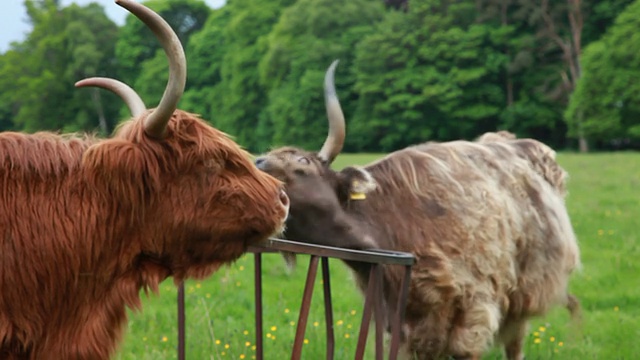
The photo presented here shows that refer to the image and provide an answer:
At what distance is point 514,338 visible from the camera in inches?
238

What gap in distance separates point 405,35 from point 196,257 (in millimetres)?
49832

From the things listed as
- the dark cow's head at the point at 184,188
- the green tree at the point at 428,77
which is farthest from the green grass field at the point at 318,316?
the green tree at the point at 428,77

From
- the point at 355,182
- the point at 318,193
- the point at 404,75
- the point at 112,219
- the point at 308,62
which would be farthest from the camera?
the point at 308,62

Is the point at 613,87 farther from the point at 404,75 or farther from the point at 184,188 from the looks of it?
the point at 184,188

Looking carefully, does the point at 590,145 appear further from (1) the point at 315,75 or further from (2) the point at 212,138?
(2) the point at 212,138

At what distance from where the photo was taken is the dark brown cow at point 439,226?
4832mm

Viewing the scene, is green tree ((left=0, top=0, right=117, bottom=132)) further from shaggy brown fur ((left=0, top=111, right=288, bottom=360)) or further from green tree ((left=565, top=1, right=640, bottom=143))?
shaggy brown fur ((left=0, top=111, right=288, bottom=360))

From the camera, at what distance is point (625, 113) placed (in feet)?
138

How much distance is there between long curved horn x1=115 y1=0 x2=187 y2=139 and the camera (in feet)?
9.50

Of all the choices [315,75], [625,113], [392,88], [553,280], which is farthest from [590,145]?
[553,280]

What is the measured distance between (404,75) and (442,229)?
46889 millimetres

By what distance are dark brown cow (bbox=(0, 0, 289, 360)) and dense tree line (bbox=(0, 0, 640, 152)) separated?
4104 centimetres

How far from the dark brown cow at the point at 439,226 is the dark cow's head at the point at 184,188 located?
56.0 inches

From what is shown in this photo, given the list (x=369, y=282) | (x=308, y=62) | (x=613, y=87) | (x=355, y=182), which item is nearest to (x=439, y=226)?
(x=355, y=182)
